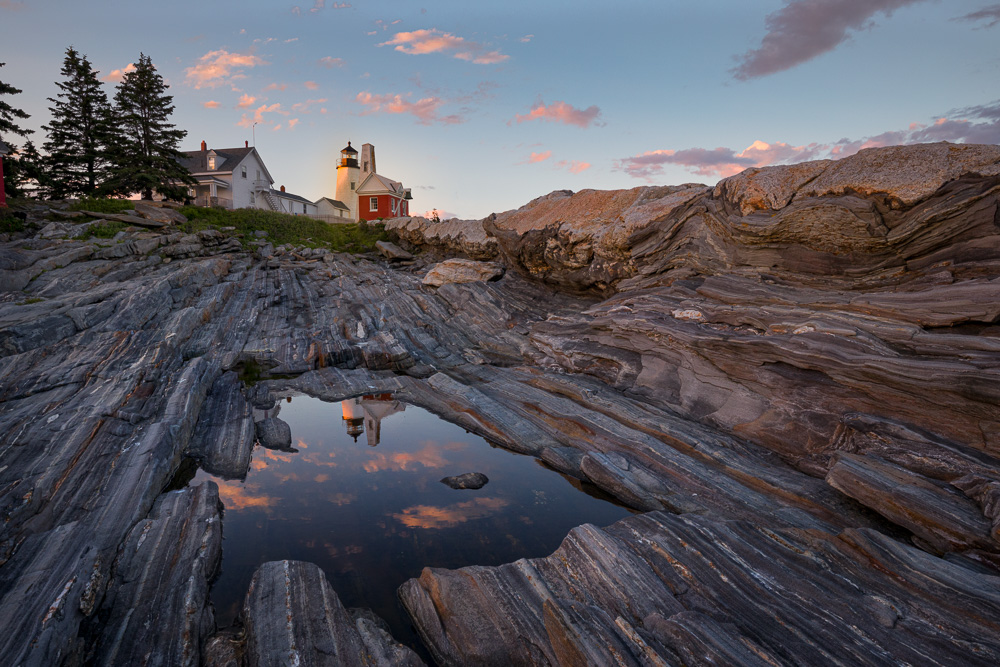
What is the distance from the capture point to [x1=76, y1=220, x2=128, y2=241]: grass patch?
2841cm

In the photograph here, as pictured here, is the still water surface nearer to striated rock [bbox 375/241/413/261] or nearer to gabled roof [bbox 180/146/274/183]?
striated rock [bbox 375/241/413/261]

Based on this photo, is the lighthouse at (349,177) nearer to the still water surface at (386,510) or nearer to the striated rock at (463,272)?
the striated rock at (463,272)

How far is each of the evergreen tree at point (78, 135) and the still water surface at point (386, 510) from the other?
39.5m

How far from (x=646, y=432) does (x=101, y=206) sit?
131 feet

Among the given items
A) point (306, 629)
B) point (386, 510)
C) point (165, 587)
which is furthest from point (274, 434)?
point (306, 629)

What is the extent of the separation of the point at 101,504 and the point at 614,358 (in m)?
14.6

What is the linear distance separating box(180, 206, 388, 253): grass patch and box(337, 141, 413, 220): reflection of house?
13727mm

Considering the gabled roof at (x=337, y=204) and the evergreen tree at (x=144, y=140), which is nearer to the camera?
A: the evergreen tree at (x=144, y=140)

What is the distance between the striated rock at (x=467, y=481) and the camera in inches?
475

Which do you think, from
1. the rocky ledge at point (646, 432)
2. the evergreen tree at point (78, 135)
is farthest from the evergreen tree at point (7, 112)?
the rocky ledge at point (646, 432)

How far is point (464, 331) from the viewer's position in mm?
24172

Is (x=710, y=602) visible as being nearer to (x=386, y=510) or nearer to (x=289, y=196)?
(x=386, y=510)

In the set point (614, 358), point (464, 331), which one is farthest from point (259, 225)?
point (614, 358)

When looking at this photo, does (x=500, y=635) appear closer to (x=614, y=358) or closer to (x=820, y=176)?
(x=614, y=358)
